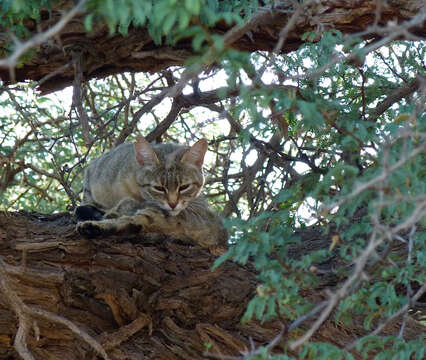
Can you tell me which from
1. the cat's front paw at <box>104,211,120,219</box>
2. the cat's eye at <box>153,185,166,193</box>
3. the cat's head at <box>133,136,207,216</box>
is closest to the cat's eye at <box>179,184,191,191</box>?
the cat's head at <box>133,136,207,216</box>

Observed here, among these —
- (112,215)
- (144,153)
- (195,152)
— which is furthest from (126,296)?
(195,152)

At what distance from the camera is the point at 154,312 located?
13.5 ft

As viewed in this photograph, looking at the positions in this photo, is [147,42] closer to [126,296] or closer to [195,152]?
[195,152]

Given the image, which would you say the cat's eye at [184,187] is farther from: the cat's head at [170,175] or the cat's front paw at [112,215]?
the cat's front paw at [112,215]

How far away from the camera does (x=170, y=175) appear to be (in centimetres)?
492

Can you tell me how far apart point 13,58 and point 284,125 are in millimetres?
2125

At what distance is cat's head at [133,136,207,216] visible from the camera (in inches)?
190

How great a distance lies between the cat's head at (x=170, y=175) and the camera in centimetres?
482

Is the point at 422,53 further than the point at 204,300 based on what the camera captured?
Yes

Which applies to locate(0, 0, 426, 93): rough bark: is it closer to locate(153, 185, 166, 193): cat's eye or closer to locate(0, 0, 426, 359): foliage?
locate(0, 0, 426, 359): foliage

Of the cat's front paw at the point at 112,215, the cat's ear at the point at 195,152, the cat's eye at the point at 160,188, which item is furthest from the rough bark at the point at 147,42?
the cat's front paw at the point at 112,215

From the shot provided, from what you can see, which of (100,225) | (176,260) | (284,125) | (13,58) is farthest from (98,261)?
(13,58)

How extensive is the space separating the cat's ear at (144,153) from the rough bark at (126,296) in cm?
82

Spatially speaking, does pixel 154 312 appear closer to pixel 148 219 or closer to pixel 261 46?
pixel 148 219
